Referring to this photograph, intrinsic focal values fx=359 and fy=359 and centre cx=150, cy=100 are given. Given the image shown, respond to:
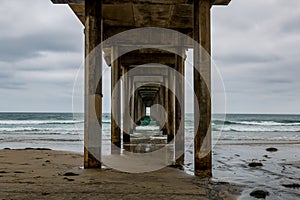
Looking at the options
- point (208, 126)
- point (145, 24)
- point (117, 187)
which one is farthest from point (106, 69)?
point (117, 187)

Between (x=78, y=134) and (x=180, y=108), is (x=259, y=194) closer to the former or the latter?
(x=180, y=108)

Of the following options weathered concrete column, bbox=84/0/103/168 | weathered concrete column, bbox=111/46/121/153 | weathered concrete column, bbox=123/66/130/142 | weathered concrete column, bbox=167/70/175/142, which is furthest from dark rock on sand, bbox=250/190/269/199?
weathered concrete column, bbox=123/66/130/142

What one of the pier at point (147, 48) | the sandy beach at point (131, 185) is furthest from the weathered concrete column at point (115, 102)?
the sandy beach at point (131, 185)

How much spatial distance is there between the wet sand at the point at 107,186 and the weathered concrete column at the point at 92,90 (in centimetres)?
34

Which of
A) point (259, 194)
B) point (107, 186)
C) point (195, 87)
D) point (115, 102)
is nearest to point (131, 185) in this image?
point (107, 186)

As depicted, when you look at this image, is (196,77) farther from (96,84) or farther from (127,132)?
(127,132)

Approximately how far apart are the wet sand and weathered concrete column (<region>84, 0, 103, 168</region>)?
345 millimetres

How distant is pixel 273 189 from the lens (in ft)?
17.7

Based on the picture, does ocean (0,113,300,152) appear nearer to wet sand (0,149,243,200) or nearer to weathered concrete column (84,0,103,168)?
weathered concrete column (84,0,103,168)

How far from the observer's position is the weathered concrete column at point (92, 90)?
619 cm

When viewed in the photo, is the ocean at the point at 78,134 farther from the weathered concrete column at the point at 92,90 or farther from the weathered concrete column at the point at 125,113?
the weathered concrete column at the point at 92,90

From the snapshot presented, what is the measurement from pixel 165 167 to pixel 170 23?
378 centimetres

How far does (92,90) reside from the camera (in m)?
6.18

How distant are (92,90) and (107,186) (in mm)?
1973
